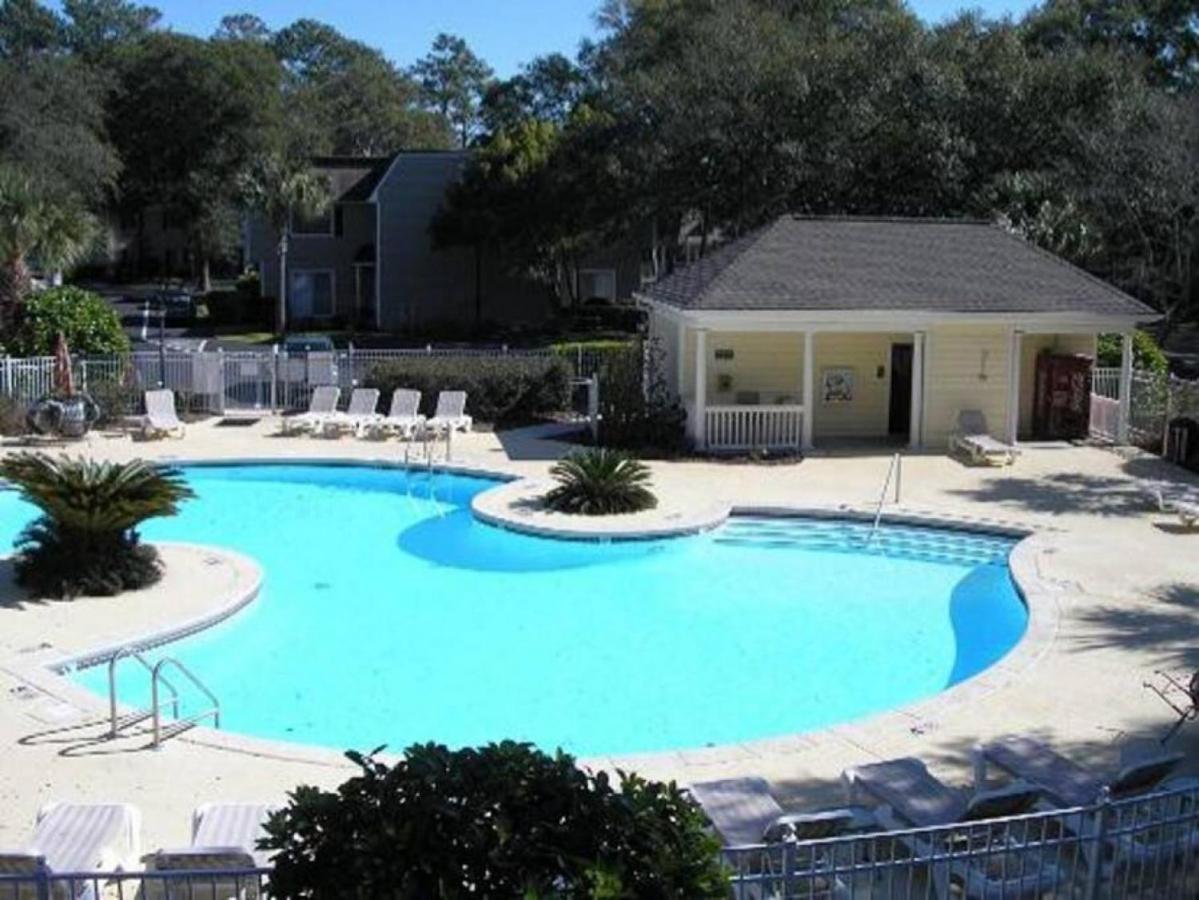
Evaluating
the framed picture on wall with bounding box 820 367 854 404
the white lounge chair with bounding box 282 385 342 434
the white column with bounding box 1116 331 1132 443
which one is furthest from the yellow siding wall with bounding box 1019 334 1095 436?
the white lounge chair with bounding box 282 385 342 434

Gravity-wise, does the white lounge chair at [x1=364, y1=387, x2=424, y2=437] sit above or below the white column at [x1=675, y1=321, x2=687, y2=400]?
below

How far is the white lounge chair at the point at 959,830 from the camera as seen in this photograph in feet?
24.8

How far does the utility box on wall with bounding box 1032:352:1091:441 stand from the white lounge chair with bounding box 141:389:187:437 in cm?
1741

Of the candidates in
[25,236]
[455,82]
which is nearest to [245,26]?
[455,82]

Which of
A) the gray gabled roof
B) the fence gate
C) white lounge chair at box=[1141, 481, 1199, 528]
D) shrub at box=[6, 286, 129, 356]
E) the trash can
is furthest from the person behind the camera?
the fence gate

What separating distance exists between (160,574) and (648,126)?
102ft

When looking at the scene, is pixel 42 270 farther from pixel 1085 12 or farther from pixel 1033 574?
pixel 1085 12

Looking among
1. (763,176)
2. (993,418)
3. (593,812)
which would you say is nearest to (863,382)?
(993,418)

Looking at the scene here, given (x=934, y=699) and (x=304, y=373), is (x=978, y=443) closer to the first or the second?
(x=934, y=699)

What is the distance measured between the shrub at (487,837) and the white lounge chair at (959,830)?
1966 millimetres

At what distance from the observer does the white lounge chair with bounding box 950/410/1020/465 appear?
25.1 meters

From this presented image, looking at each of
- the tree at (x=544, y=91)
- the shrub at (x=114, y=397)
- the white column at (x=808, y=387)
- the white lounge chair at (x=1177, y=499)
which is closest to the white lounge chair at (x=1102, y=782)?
the white lounge chair at (x=1177, y=499)

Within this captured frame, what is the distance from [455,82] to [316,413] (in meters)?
89.8

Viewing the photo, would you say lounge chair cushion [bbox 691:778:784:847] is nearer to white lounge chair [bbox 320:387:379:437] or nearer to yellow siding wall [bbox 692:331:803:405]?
yellow siding wall [bbox 692:331:803:405]
